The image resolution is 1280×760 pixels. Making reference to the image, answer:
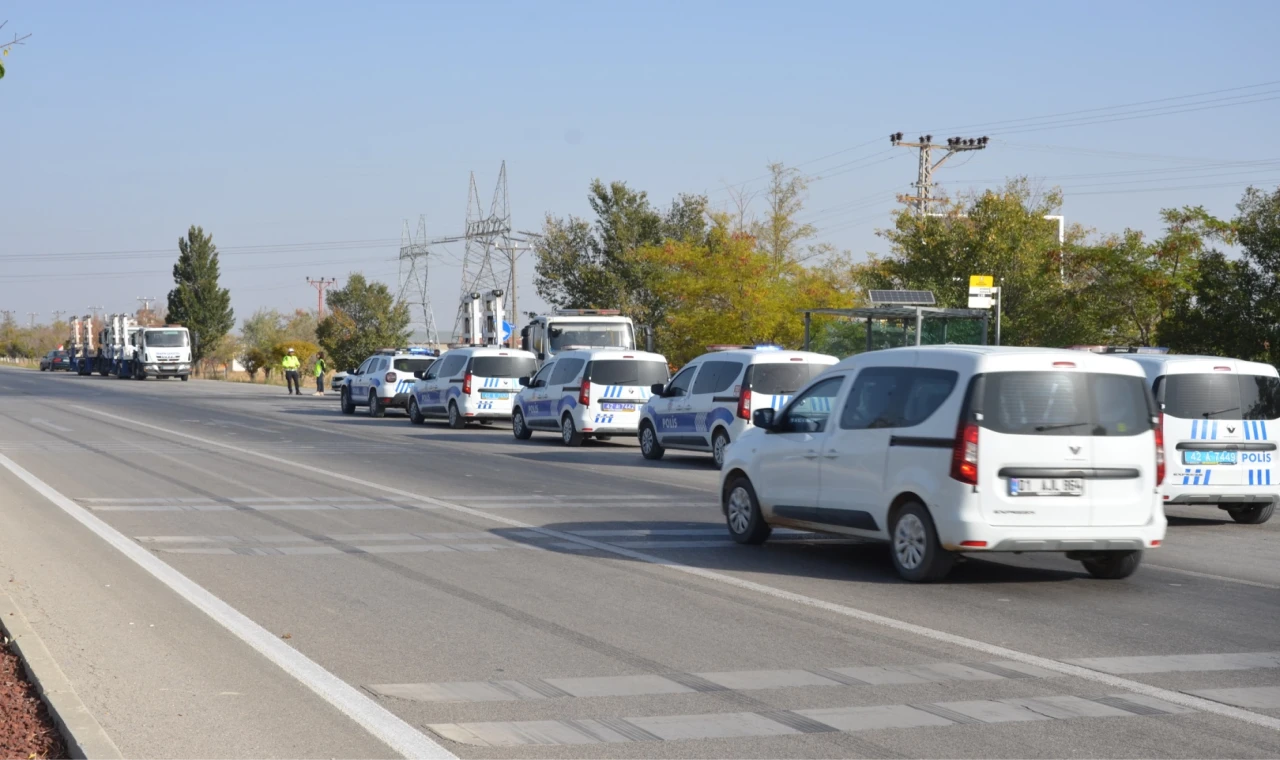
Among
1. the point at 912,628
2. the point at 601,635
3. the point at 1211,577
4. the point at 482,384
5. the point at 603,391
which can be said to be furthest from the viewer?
the point at 482,384

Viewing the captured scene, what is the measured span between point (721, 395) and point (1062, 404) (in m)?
11.2

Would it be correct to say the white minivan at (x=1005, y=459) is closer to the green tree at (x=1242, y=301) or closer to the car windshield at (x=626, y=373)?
the car windshield at (x=626, y=373)

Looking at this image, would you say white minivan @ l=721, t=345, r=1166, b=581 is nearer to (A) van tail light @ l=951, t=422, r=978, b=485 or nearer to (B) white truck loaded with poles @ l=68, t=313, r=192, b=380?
(A) van tail light @ l=951, t=422, r=978, b=485

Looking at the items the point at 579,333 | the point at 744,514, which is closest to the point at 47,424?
the point at 579,333

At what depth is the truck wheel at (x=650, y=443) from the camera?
76.0ft

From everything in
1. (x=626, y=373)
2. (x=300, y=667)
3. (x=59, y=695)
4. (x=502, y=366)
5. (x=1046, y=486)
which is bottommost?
(x=300, y=667)

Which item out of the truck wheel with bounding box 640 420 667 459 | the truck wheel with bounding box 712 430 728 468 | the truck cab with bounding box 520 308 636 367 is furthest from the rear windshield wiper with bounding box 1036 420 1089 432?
the truck cab with bounding box 520 308 636 367

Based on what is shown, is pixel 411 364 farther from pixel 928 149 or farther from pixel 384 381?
pixel 928 149

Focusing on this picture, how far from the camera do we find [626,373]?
26.2m

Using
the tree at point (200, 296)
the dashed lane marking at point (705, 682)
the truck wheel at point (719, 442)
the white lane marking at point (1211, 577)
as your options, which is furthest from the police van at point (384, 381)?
the tree at point (200, 296)

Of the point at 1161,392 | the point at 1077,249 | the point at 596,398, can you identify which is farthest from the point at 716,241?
the point at 1161,392

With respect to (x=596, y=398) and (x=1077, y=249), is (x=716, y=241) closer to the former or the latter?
(x=1077, y=249)

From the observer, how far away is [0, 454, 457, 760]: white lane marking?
237 inches

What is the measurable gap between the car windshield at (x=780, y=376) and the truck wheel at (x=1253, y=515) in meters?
6.64
